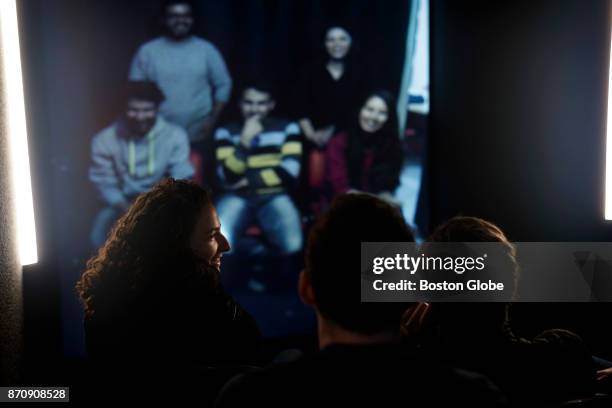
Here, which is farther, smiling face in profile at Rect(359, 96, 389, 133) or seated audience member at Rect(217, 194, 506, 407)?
smiling face in profile at Rect(359, 96, 389, 133)

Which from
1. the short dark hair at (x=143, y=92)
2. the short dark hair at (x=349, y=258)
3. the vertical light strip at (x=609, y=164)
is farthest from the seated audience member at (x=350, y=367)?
the short dark hair at (x=143, y=92)

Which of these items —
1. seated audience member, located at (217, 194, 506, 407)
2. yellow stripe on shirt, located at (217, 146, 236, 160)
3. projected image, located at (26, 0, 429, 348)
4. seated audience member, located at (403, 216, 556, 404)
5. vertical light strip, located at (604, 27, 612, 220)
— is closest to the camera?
seated audience member, located at (217, 194, 506, 407)

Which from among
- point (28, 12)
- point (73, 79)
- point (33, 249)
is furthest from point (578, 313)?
point (28, 12)

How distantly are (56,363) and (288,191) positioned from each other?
1.70 meters

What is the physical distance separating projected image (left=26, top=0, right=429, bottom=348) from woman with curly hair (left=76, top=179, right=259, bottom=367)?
1.89 meters

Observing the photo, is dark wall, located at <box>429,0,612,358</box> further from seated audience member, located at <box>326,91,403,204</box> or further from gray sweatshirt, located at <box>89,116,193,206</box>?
gray sweatshirt, located at <box>89,116,193,206</box>

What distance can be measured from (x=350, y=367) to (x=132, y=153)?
9.71ft

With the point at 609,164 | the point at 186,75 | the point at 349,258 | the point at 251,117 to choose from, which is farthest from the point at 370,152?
the point at 349,258

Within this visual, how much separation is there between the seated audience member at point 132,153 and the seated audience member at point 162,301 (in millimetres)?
1874

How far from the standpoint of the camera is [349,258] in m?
1.05

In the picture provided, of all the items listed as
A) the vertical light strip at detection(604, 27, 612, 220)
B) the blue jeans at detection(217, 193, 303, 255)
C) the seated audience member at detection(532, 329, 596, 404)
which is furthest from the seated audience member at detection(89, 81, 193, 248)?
the seated audience member at detection(532, 329, 596, 404)

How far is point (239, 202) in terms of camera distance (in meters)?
3.78

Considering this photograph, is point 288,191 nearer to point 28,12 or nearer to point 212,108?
point 212,108

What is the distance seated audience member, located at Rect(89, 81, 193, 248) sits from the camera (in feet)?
11.9
